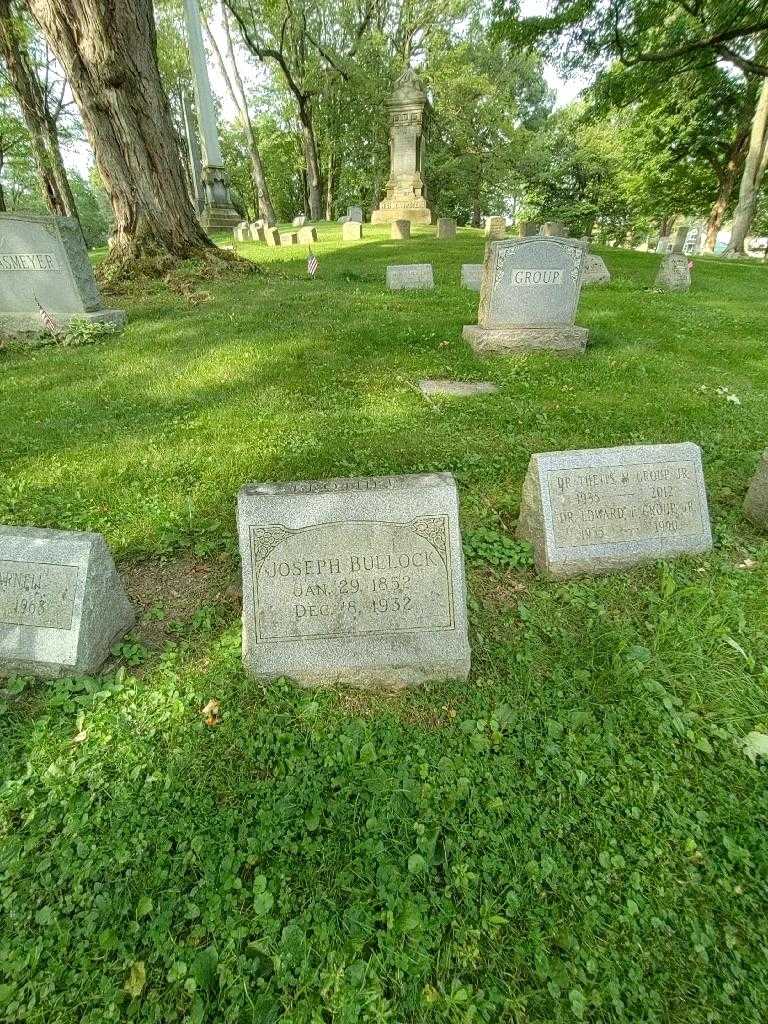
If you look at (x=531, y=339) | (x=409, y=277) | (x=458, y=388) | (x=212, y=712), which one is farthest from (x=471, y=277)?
(x=212, y=712)

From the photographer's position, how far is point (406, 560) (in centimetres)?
236

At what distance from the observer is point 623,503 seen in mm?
3014

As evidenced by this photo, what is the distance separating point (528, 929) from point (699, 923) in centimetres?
57

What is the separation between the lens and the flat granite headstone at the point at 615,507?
298 cm

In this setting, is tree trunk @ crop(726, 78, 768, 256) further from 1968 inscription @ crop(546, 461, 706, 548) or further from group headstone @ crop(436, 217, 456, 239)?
1968 inscription @ crop(546, 461, 706, 548)

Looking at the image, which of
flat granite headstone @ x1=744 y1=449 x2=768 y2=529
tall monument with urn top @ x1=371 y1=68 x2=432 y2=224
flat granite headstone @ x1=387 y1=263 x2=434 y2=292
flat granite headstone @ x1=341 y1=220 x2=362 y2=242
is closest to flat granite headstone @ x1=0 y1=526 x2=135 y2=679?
flat granite headstone @ x1=744 y1=449 x2=768 y2=529

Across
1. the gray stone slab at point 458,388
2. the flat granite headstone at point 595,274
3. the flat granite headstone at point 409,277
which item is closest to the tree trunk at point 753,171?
the flat granite headstone at point 595,274

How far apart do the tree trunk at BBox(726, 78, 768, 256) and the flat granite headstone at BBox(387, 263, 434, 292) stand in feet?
61.3

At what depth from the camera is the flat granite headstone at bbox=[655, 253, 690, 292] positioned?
1127cm

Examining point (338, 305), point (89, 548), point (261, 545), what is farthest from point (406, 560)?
point (338, 305)

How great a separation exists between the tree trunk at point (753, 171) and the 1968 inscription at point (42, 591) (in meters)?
27.6

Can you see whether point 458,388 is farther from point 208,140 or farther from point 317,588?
point 208,140

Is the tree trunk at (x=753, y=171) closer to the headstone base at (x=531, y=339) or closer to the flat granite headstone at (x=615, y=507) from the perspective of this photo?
the headstone base at (x=531, y=339)

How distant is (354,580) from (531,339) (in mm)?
5617
